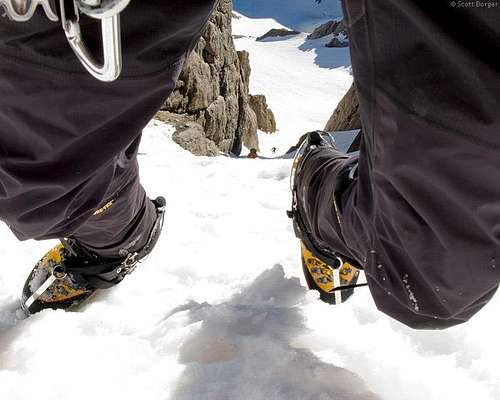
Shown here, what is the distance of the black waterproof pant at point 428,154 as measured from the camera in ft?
1.46

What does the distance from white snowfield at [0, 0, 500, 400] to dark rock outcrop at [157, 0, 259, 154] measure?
7.42 m

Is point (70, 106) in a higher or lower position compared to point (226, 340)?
higher

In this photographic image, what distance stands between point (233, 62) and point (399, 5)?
529 inches

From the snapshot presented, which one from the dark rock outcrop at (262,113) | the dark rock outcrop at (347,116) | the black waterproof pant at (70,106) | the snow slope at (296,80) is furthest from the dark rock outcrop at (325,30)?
the black waterproof pant at (70,106)

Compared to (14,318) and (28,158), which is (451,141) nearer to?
(28,158)

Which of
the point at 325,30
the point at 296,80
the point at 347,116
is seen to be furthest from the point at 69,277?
the point at 325,30

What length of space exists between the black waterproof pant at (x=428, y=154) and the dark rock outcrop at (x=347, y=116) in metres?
6.25

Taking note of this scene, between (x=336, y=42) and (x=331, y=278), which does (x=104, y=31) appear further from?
(x=336, y=42)

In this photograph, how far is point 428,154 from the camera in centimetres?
51

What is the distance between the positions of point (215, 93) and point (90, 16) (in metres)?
11.4

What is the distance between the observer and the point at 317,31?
114 feet

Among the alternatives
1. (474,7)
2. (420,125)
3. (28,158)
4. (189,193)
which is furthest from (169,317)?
(189,193)

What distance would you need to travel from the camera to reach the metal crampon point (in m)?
0.43

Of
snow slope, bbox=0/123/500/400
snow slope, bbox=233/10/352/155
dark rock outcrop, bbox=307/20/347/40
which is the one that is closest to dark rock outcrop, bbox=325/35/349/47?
snow slope, bbox=233/10/352/155
